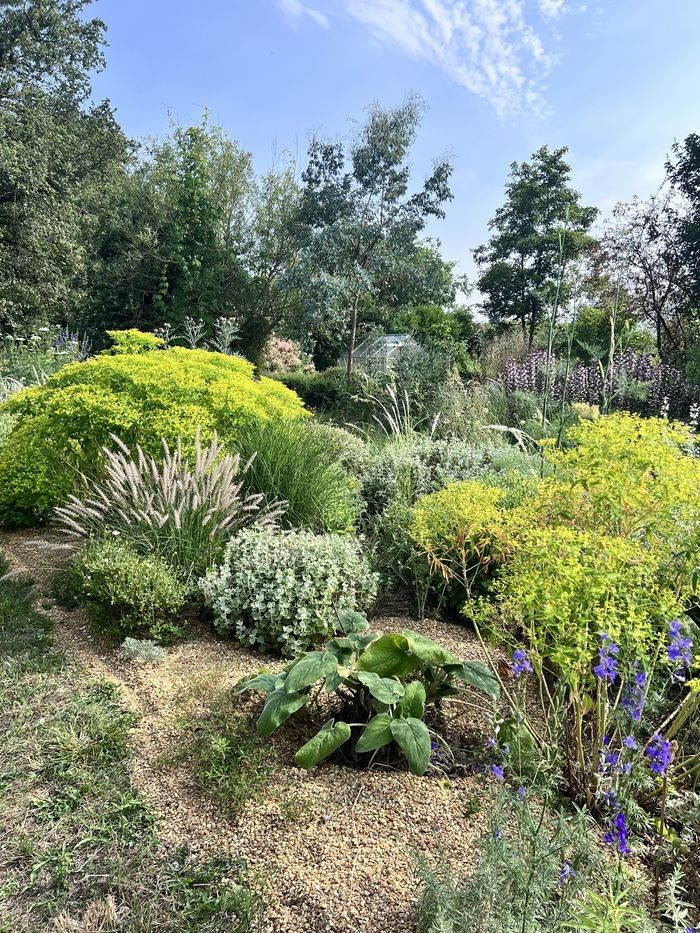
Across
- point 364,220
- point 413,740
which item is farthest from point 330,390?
point 413,740

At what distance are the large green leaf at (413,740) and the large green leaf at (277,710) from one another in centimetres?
33

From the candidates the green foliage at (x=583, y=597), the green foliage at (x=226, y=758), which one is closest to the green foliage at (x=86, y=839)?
the green foliage at (x=226, y=758)

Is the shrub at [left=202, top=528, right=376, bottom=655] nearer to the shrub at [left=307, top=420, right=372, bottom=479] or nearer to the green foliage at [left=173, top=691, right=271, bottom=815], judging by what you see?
the green foliage at [left=173, top=691, right=271, bottom=815]

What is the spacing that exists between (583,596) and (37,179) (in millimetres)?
16991

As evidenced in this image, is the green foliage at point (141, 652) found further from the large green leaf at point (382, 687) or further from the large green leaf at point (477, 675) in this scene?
the large green leaf at point (477, 675)

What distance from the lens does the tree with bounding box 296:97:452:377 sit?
11852 millimetres

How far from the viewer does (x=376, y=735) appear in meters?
1.88

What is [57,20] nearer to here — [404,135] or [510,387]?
[404,135]

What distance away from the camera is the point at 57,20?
1953 centimetres

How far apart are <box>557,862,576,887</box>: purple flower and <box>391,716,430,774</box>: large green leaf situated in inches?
20.7

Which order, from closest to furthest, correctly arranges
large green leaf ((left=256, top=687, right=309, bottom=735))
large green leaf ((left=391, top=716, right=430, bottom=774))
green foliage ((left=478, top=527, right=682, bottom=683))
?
green foliage ((left=478, top=527, right=682, bottom=683)) → large green leaf ((left=391, top=716, right=430, bottom=774)) → large green leaf ((left=256, top=687, right=309, bottom=735))

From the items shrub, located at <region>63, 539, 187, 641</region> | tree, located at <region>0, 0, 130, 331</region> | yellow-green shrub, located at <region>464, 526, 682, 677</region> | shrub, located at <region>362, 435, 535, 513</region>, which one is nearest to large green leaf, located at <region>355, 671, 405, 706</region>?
yellow-green shrub, located at <region>464, 526, 682, 677</region>

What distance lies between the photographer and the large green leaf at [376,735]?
1861 millimetres

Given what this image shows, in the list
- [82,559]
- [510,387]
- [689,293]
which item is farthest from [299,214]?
[82,559]
